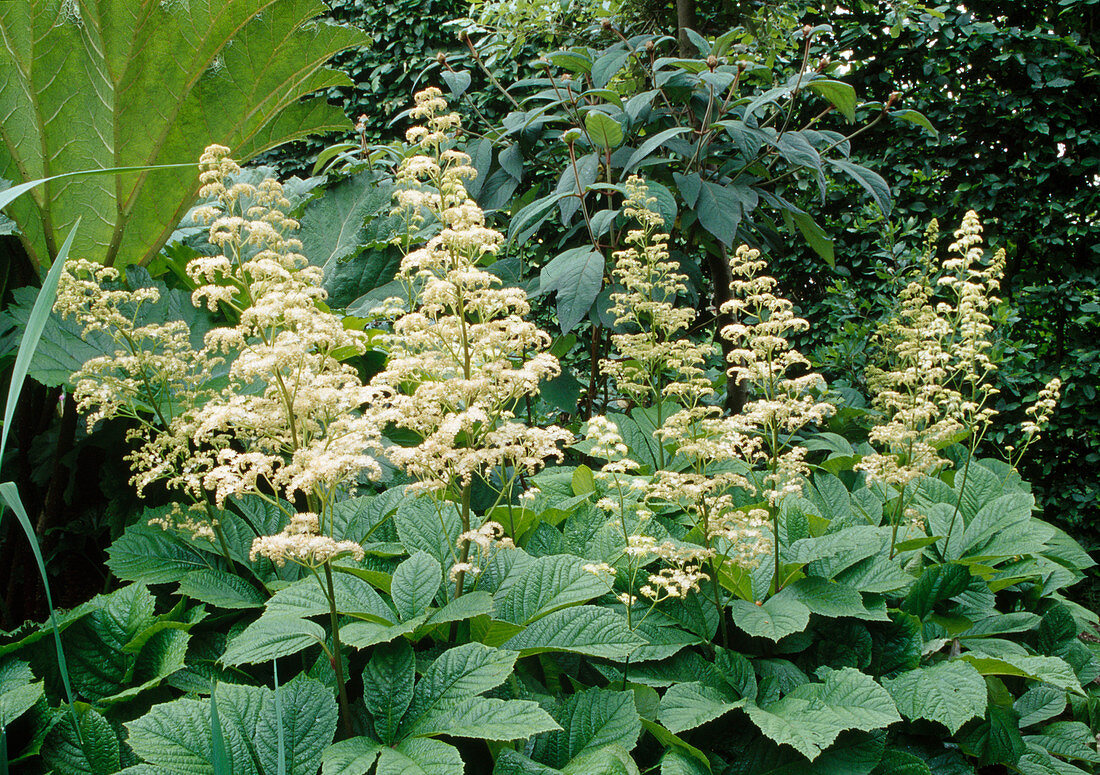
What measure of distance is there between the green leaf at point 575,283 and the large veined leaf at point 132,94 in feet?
2.96

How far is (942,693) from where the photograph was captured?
5.26 feet

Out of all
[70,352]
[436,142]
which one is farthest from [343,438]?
[70,352]

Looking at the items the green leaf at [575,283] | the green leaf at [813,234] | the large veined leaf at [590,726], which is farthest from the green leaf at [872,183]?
the large veined leaf at [590,726]

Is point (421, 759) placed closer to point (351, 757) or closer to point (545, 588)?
point (351, 757)

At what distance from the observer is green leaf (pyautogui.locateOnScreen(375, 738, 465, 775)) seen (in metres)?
1.14

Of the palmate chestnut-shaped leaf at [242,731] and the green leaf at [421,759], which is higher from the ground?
the palmate chestnut-shaped leaf at [242,731]

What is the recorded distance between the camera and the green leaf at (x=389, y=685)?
129cm

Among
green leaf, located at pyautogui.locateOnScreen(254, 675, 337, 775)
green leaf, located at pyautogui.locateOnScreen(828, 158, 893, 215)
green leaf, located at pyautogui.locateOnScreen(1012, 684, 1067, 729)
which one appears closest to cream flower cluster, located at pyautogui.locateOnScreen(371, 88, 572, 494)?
green leaf, located at pyautogui.locateOnScreen(254, 675, 337, 775)

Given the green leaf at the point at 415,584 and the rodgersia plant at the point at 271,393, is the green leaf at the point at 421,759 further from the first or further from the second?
the green leaf at the point at 415,584

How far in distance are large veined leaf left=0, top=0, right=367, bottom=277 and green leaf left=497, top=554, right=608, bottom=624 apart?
1461 millimetres

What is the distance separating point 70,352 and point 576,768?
156 cm

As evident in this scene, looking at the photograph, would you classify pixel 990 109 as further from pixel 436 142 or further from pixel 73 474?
pixel 73 474

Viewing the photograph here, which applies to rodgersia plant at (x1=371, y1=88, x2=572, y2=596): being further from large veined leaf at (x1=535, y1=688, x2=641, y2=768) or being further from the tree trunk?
the tree trunk

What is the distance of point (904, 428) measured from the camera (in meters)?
1.95
